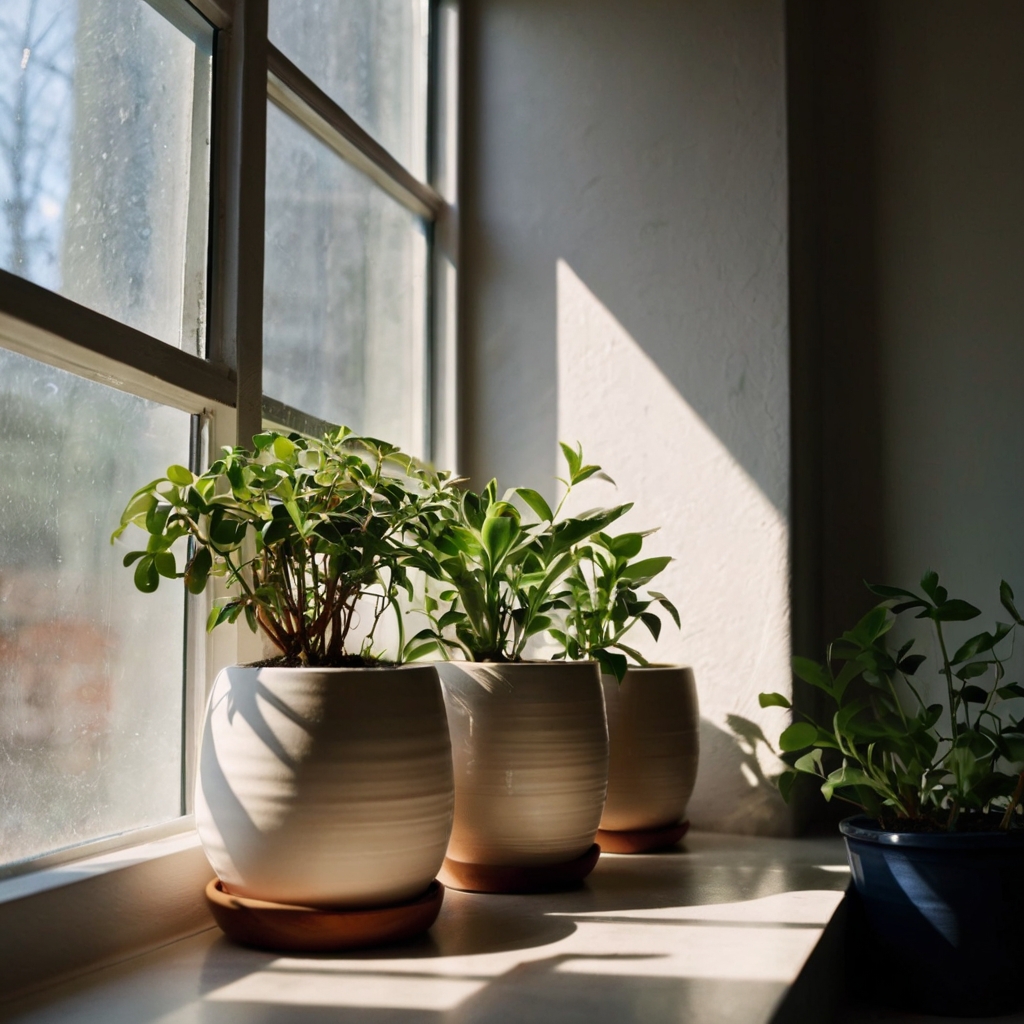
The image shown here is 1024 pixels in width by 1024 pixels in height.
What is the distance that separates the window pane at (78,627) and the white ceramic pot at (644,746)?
64cm

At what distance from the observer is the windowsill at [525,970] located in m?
0.89

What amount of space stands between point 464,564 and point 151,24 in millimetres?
708

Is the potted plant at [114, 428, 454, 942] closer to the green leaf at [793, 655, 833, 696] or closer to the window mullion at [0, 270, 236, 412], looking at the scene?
the window mullion at [0, 270, 236, 412]

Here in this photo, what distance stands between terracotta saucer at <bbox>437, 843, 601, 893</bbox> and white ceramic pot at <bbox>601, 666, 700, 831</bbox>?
0.25 metres

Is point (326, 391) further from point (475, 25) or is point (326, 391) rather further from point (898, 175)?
point (898, 175)

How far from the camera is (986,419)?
73.9 inches

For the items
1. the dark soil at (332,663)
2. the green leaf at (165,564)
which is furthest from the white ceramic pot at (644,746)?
the green leaf at (165,564)

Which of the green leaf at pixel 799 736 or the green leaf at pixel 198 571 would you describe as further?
the green leaf at pixel 799 736

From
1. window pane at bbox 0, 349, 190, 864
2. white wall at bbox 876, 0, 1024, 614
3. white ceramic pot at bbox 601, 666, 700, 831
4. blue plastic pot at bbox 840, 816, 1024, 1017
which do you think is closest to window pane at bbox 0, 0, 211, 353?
window pane at bbox 0, 349, 190, 864

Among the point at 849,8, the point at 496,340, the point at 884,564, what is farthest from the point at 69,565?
the point at 849,8

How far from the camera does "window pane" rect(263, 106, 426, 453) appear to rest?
1.48m

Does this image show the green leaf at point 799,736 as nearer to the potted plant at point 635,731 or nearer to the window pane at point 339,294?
the potted plant at point 635,731

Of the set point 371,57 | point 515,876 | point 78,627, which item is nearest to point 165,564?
point 78,627

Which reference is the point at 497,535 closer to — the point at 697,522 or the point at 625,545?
the point at 625,545
